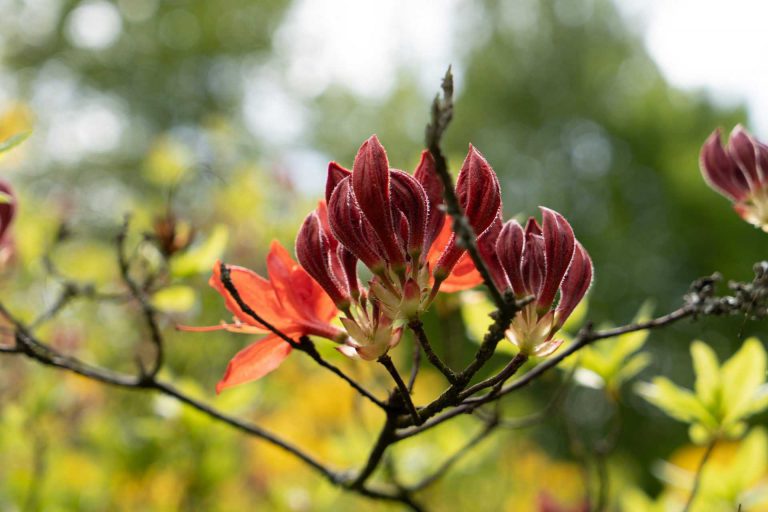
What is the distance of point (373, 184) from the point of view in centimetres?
43

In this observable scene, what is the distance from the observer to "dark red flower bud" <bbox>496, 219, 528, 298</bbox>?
0.46 meters

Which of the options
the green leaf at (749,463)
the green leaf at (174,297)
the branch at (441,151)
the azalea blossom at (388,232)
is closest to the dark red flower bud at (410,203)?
the azalea blossom at (388,232)

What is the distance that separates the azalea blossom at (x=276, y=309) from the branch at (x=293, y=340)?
1cm

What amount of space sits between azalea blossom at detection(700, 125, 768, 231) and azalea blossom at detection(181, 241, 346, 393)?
41 cm

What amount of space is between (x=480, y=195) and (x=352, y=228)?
85 millimetres

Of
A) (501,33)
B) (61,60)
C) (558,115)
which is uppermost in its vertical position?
(501,33)

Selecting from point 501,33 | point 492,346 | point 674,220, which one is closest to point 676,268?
point 674,220

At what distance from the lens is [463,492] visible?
1.94 meters

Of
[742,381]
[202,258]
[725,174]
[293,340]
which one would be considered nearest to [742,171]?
[725,174]

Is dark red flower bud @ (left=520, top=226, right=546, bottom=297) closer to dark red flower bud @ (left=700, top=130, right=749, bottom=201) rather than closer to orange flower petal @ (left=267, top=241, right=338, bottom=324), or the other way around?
orange flower petal @ (left=267, top=241, right=338, bottom=324)

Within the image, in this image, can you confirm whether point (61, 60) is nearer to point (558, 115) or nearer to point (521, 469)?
point (558, 115)

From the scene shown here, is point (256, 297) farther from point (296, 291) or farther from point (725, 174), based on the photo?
point (725, 174)

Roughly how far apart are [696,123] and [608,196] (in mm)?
961

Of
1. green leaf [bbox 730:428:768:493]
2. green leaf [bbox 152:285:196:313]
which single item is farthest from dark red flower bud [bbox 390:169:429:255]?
green leaf [bbox 730:428:768:493]
